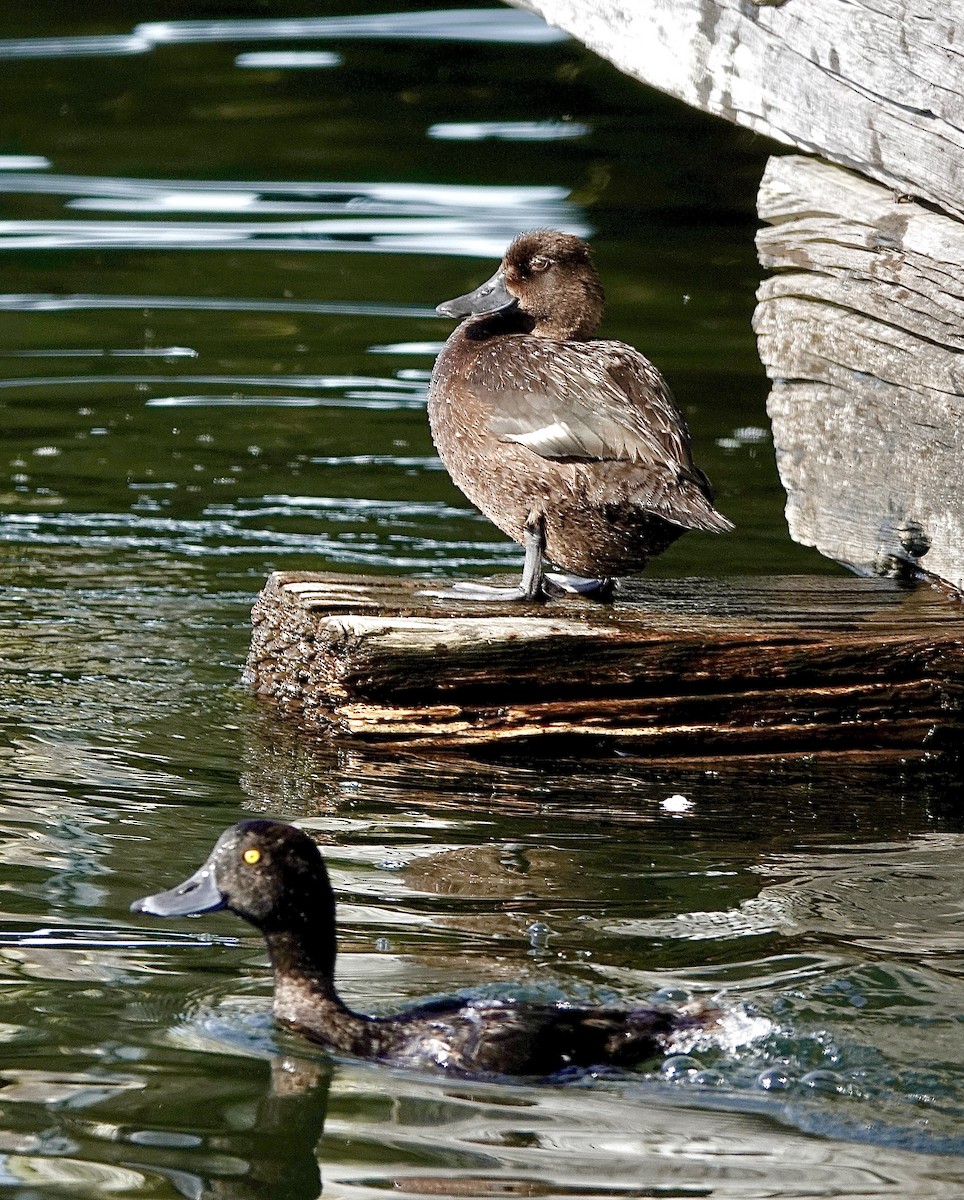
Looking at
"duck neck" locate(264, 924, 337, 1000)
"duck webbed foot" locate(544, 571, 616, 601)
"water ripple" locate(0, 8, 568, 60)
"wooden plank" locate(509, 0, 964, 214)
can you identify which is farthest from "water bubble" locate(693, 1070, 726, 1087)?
"water ripple" locate(0, 8, 568, 60)

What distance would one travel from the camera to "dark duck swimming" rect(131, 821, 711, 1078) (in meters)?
3.56

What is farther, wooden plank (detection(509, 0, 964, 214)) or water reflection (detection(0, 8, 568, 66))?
water reflection (detection(0, 8, 568, 66))

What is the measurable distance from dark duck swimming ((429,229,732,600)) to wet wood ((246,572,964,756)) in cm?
20

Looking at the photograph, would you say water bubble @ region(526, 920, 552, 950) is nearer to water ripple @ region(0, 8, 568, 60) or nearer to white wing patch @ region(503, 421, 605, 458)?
white wing patch @ region(503, 421, 605, 458)

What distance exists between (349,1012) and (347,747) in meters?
1.80

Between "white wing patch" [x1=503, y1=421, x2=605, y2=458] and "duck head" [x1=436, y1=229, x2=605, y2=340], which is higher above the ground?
"duck head" [x1=436, y1=229, x2=605, y2=340]

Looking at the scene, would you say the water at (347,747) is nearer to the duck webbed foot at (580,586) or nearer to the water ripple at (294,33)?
the water ripple at (294,33)

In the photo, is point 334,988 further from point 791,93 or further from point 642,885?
point 791,93

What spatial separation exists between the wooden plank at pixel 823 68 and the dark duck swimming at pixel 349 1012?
253cm

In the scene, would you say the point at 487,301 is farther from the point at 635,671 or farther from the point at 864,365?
the point at 635,671

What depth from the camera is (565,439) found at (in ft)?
17.3

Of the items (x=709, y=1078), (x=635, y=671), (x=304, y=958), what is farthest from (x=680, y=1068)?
(x=635, y=671)

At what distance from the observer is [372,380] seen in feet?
31.8

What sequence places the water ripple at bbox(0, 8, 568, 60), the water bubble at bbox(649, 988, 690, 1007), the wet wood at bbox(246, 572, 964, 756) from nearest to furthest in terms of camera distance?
the water bubble at bbox(649, 988, 690, 1007) < the wet wood at bbox(246, 572, 964, 756) < the water ripple at bbox(0, 8, 568, 60)
